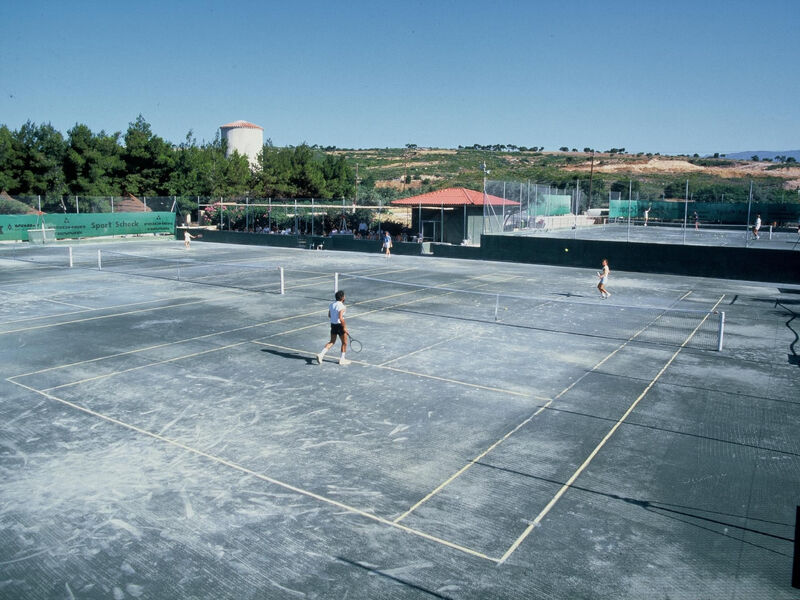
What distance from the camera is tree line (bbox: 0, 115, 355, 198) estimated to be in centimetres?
6094

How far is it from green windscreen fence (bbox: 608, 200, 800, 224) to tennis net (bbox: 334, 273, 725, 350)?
21838 mm

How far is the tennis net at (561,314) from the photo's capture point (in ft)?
60.8

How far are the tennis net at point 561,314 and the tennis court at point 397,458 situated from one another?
0.25 metres

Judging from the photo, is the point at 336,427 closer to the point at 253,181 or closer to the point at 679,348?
the point at 679,348

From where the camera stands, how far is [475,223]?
48156mm

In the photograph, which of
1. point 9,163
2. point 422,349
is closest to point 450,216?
point 422,349

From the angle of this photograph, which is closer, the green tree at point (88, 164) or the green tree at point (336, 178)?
the green tree at point (88, 164)

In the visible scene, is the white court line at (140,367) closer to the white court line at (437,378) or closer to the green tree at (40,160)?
the white court line at (437,378)

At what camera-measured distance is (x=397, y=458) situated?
9484 millimetres

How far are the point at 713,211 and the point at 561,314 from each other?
1787 inches

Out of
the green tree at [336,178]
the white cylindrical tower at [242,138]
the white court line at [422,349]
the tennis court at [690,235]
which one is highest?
the white cylindrical tower at [242,138]

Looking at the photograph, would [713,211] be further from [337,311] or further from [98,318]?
[98,318]

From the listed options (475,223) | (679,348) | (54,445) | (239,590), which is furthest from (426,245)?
(239,590)

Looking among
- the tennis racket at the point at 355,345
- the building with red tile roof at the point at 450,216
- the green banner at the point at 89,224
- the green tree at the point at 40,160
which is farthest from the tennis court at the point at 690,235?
the green tree at the point at 40,160
